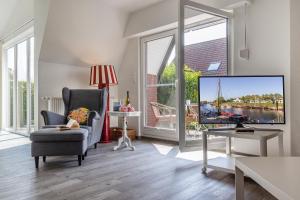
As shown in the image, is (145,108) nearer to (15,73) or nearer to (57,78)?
(57,78)

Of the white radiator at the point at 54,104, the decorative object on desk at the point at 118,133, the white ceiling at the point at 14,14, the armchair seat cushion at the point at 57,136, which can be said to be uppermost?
the white ceiling at the point at 14,14

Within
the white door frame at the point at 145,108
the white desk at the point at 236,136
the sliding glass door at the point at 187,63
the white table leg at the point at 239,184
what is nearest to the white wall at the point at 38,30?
the white door frame at the point at 145,108

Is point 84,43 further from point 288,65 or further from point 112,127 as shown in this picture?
point 288,65

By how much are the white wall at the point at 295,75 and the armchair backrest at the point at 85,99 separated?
2.59 m

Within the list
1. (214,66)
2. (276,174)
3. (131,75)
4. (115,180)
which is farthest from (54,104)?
(276,174)

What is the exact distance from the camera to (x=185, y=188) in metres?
2.16

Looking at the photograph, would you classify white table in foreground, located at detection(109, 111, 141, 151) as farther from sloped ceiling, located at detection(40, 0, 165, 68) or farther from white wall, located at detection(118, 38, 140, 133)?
sloped ceiling, located at detection(40, 0, 165, 68)

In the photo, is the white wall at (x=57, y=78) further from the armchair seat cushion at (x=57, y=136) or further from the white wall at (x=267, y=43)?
the white wall at (x=267, y=43)

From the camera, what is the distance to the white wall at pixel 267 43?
9.09 ft

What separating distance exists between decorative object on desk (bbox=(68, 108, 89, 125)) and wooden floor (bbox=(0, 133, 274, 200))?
549mm

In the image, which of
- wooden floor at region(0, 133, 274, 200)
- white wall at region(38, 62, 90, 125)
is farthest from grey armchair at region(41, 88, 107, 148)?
white wall at region(38, 62, 90, 125)

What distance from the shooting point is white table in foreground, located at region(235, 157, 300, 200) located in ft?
2.25

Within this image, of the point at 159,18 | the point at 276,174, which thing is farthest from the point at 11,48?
the point at 276,174

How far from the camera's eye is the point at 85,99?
3.86 metres
